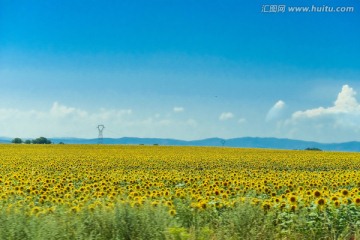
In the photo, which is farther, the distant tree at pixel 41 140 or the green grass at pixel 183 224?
the distant tree at pixel 41 140

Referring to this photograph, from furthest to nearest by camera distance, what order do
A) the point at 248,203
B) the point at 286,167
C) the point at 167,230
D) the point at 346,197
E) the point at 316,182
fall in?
the point at 286,167 → the point at 316,182 → the point at 346,197 → the point at 248,203 → the point at 167,230

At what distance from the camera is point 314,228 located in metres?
8.53

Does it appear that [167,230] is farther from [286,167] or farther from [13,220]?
[286,167]

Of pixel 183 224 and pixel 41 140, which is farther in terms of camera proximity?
pixel 41 140

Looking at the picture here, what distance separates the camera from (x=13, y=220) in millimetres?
7562

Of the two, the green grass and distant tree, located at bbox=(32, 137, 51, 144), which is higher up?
distant tree, located at bbox=(32, 137, 51, 144)

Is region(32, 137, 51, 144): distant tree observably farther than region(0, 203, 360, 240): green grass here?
Yes

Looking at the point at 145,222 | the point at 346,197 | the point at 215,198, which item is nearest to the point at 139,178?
the point at 215,198

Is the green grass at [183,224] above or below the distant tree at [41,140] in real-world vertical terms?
below

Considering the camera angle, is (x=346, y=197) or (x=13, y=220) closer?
(x=13, y=220)

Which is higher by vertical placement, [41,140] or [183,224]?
[41,140]

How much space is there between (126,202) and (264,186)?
19.6 ft

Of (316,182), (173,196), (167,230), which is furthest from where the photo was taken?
(316,182)

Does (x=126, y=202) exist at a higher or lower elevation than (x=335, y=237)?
higher
